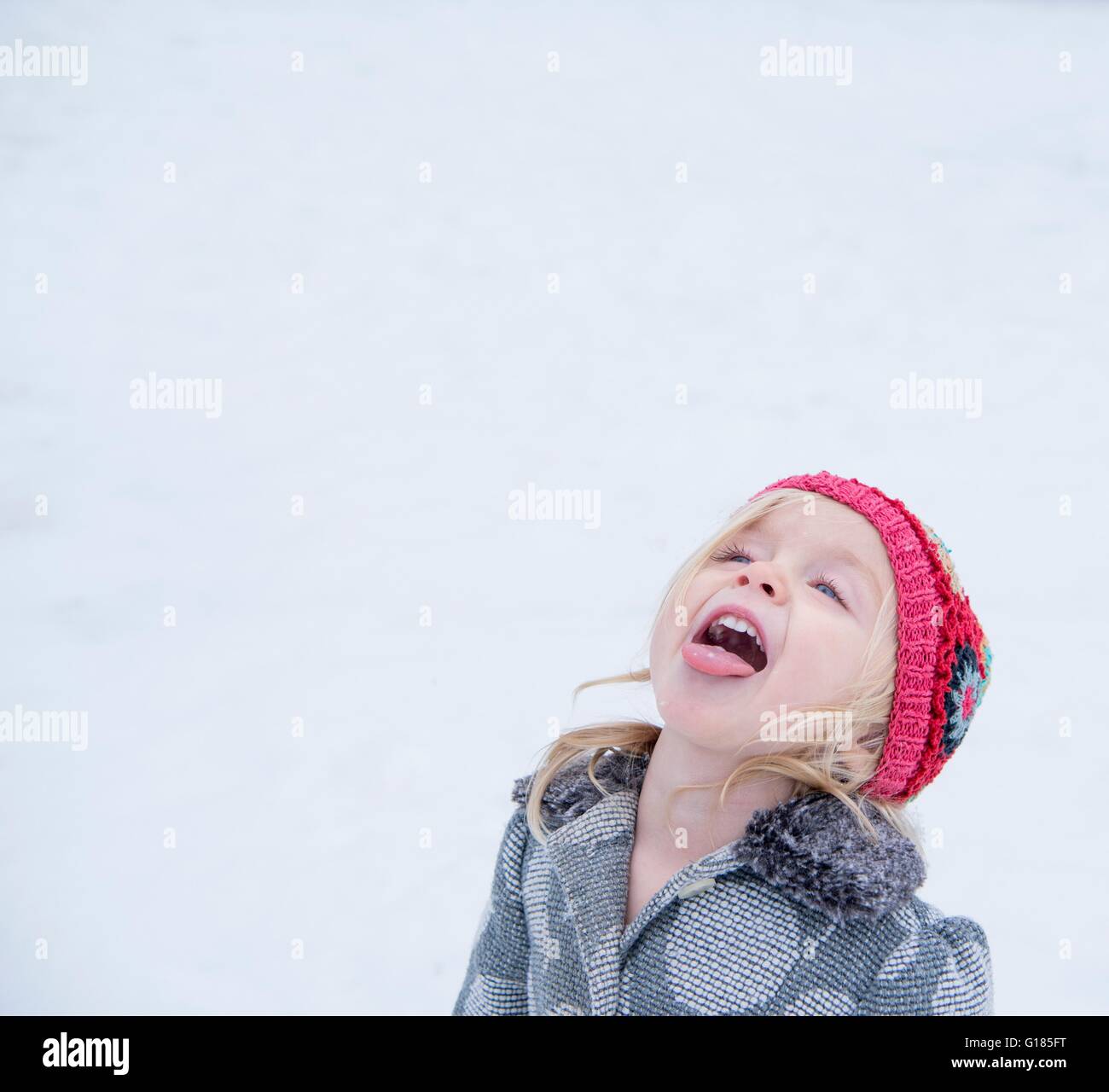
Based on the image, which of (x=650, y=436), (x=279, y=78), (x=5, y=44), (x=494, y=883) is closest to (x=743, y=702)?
(x=494, y=883)

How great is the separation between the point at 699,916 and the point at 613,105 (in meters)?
1.25

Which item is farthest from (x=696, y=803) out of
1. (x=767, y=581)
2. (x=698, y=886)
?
(x=767, y=581)

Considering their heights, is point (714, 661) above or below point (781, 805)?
above

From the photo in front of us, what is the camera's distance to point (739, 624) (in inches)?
32.5

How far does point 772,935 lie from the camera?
806mm

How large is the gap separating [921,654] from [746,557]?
145mm

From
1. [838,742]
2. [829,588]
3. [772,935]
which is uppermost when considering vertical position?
[829,588]

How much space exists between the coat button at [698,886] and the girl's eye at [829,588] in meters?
0.22

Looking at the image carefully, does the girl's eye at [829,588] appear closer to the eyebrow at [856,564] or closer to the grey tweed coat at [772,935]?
the eyebrow at [856,564]

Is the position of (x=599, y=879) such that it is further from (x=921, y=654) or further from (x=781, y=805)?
(x=921, y=654)

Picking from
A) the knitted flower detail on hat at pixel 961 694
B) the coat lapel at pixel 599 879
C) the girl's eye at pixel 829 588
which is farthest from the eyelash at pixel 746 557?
the coat lapel at pixel 599 879

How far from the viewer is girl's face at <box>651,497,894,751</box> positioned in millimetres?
807

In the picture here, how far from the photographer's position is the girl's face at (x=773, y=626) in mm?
807
